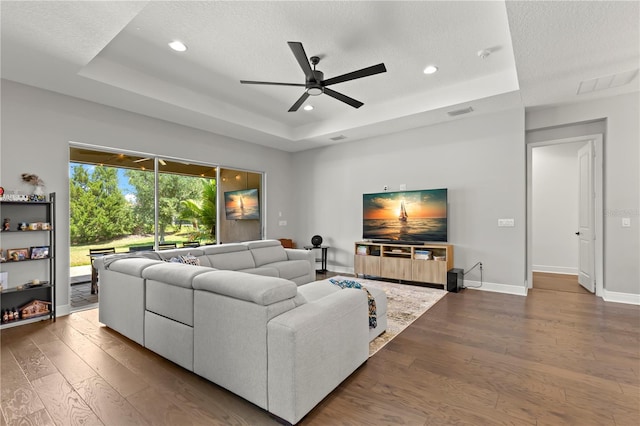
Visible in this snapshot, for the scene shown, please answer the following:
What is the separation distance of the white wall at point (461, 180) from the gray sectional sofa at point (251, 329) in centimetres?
306

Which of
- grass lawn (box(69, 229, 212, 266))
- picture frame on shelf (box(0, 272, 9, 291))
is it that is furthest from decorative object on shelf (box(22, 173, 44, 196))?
picture frame on shelf (box(0, 272, 9, 291))

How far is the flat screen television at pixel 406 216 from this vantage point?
5.21 metres

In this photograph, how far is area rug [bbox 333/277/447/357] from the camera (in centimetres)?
300

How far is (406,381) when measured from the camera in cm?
221

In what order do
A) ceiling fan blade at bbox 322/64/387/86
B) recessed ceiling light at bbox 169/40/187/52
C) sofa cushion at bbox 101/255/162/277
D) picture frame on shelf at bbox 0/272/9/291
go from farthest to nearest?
1. picture frame on shelf at bbox 0/272/9/291
2. recessed ceiling light at bbox 169/40/187/52
3. ceiling fan blade at bbox 322/64/387/86
4. sofa cushion at bbox 101/255/162/277

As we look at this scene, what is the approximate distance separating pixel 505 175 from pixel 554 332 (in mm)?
2537

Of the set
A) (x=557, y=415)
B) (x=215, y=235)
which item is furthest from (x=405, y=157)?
(x=557, y=415)

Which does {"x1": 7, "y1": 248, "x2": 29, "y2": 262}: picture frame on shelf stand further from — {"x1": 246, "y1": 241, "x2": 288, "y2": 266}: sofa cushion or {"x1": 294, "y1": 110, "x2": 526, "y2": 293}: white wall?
{"x1": 294, "y1": 110, "x2": 526, "y2": 293}: white wall

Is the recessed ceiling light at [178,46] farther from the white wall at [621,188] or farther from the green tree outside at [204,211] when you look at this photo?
the white wall at [621,188]

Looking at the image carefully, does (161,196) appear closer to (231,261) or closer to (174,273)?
(231,261)

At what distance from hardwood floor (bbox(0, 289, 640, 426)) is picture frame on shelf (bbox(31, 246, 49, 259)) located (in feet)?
2.58

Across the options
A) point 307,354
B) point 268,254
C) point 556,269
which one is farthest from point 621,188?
point 268,254

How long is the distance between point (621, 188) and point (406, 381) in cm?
441

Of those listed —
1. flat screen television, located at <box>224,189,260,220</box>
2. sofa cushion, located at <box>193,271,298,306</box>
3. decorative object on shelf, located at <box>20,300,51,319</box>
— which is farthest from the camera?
flat screen television, located at <box>224,189,260,220</box>
